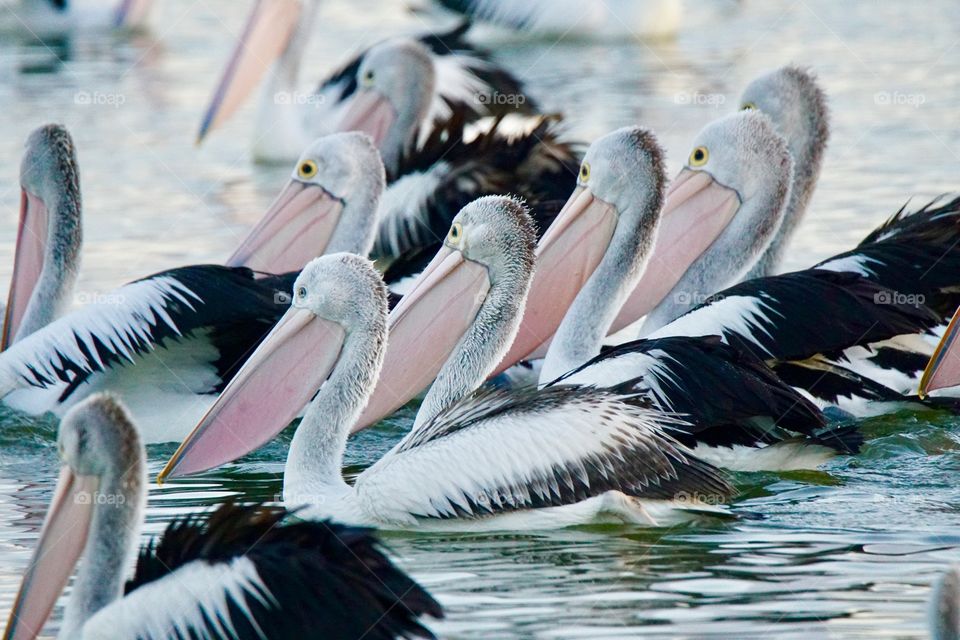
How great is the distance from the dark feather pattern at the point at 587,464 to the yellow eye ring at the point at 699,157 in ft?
6.78

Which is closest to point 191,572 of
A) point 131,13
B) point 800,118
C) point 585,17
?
point 800,118

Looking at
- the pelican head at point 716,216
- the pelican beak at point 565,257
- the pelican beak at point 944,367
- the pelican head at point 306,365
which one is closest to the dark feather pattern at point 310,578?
the pelican head at point 306,365

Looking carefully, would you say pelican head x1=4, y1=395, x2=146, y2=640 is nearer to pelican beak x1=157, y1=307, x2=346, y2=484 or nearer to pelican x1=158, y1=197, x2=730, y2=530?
pelican x1=158, y1=197, x2=730, y2=530

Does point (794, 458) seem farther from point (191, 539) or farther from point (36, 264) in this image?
point (36, 264)

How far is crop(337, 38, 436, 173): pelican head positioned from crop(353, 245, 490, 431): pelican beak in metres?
3.81

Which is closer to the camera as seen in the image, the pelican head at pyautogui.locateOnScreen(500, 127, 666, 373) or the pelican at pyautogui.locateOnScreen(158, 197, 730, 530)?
the pelican at pyautogui.locateOnScreen(158, 197, 730, 530)

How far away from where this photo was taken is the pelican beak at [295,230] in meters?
7.90

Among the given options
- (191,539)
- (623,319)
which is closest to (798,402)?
(623,319)

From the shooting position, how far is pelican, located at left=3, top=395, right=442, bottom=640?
13.2 ft

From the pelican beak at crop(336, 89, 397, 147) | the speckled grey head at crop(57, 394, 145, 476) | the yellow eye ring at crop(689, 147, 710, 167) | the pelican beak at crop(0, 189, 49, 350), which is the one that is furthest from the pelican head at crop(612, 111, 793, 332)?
the speckled grey head at crop(57, 394, 145, 476)

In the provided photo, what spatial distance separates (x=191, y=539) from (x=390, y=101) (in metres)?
6.11

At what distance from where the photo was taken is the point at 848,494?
18.7ft

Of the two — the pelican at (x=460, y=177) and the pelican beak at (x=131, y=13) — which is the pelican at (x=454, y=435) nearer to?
the pelican at (x=460, y=177)

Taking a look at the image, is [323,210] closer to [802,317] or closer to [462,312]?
[462,312]
